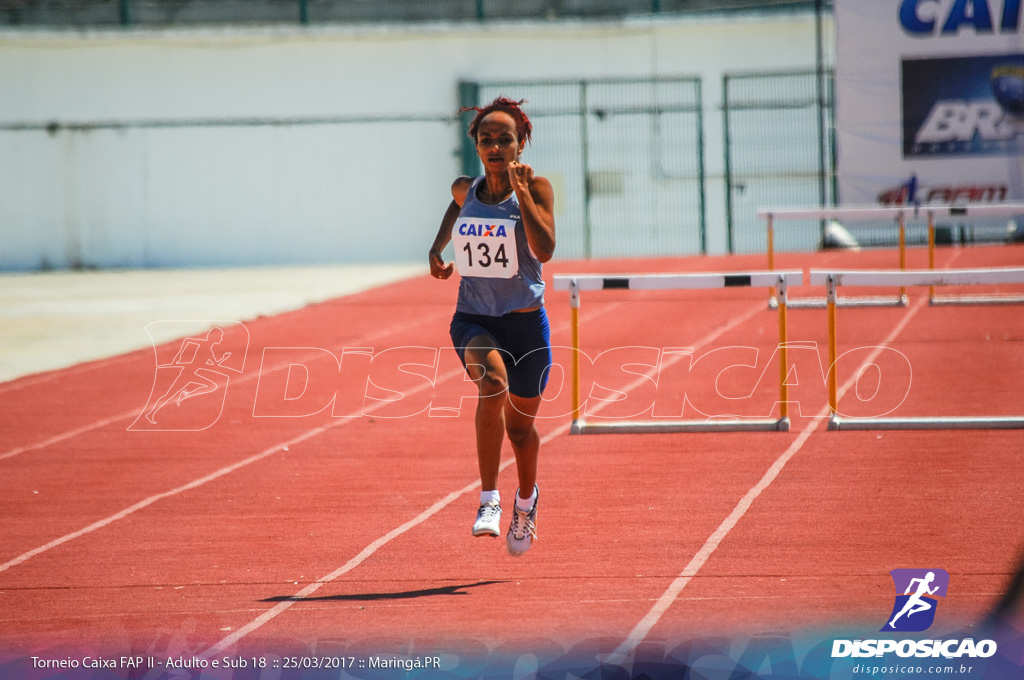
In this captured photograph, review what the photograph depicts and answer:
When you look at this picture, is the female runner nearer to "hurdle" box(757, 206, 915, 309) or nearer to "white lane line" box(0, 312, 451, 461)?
"white lane line" box(0, 312, 451, 461)

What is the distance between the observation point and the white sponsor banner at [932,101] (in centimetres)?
2262

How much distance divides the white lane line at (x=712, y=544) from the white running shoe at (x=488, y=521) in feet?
2.65

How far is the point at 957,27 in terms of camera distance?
23047mm

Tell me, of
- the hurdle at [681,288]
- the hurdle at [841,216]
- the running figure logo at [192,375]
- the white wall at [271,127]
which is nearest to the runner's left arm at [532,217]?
the hurdle at [681,288]

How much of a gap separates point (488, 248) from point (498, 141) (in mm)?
478

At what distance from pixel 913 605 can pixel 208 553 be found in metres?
3.30

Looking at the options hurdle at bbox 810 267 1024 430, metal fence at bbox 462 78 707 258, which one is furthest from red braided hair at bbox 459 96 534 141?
metal fence at bbox 462 78 707 258

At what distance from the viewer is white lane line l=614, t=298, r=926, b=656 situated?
16.1 feet

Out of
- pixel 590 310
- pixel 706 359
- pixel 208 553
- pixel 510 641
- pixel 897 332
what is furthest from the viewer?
pixel 590 310

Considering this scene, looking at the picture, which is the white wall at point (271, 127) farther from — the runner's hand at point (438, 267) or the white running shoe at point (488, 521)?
the white running shoe at point (488, 521)

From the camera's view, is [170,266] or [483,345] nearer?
[483,345]

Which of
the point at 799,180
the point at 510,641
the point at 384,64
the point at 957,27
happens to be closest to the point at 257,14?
the point at 384,64

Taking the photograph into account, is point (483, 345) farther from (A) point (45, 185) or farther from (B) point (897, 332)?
(A) point (45, 185)

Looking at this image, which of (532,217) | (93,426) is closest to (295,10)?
(93,426)
